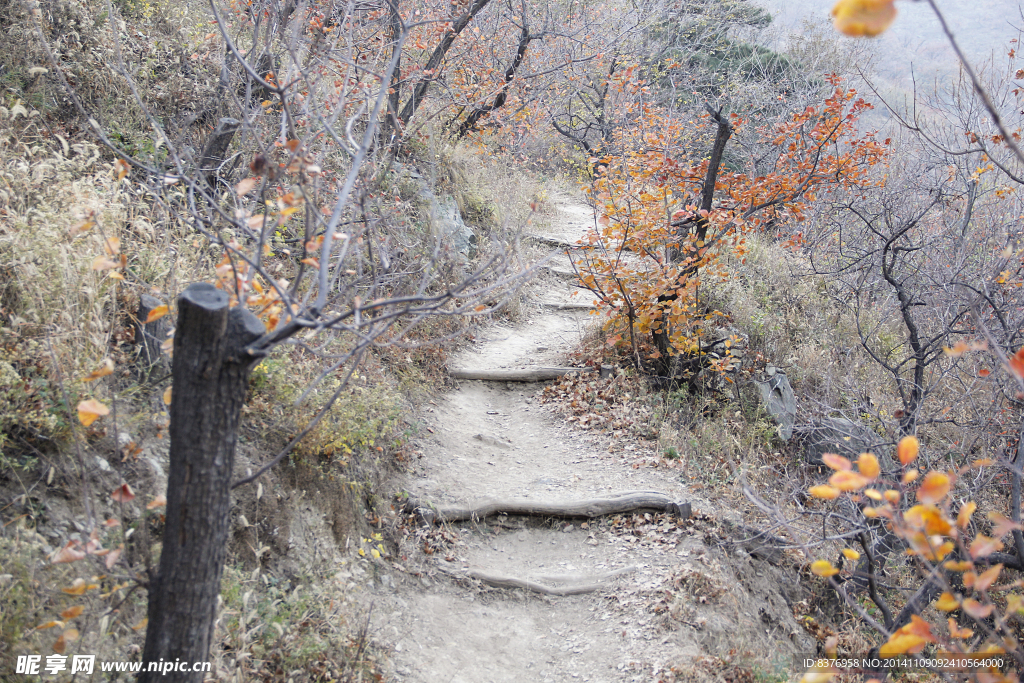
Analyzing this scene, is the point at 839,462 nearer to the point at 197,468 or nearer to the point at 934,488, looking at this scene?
the point at 934,488

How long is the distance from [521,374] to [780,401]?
10.1 ft

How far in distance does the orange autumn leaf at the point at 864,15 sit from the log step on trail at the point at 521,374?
6.36 meters

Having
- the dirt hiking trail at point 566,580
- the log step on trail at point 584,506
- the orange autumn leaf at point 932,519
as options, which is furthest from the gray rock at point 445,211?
the orange autumn leaf at point 932,519

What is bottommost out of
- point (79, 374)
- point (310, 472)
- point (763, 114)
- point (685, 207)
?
point (310, 472)

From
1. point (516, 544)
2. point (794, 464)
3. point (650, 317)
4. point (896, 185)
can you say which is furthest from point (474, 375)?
point (896, 185)

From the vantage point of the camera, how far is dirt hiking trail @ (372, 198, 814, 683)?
391cm

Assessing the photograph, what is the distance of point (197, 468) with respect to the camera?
1.94m

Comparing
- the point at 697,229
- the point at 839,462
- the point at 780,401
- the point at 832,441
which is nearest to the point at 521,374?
the point at 697,229

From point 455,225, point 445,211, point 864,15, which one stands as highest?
point 445,211

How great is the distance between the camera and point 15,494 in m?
2.85

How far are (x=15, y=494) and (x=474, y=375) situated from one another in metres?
4.88

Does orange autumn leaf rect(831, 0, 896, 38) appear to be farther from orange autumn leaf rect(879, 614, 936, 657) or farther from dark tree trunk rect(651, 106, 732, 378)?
dark tree trunk rect(651, 106, 732, 378)

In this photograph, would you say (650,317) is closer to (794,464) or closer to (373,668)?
(794,464)

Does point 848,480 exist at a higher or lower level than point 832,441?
higher
